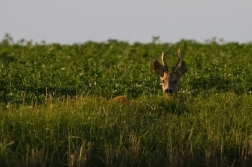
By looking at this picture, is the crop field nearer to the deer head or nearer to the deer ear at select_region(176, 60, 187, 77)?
the deer head

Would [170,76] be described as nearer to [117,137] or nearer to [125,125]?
[125,125]

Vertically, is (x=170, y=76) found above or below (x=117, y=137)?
above

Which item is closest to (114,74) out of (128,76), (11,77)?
(128,76)

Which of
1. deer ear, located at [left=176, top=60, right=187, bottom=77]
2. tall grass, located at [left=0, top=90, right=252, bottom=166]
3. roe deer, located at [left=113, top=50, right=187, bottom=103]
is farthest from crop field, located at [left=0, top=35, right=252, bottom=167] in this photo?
deer ear, located at [left=176, top=60, right=187, bottom=77]

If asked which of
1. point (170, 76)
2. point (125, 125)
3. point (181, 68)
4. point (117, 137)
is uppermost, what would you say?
point (181, 68)

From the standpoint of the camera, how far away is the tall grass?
11984 millimetres

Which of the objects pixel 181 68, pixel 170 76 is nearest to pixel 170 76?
pixel 170 76

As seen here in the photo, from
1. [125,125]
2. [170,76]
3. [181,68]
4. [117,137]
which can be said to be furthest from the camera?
[181,68]

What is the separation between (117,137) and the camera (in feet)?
41.1

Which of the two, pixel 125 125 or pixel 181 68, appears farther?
pixel 181 68

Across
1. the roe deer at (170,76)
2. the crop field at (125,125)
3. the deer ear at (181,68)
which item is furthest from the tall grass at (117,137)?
the deer ear at (181,68)

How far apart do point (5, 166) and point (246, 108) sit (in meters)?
4.64

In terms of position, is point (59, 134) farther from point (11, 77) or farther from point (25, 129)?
point (11, 77)

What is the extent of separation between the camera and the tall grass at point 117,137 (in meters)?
12.0
